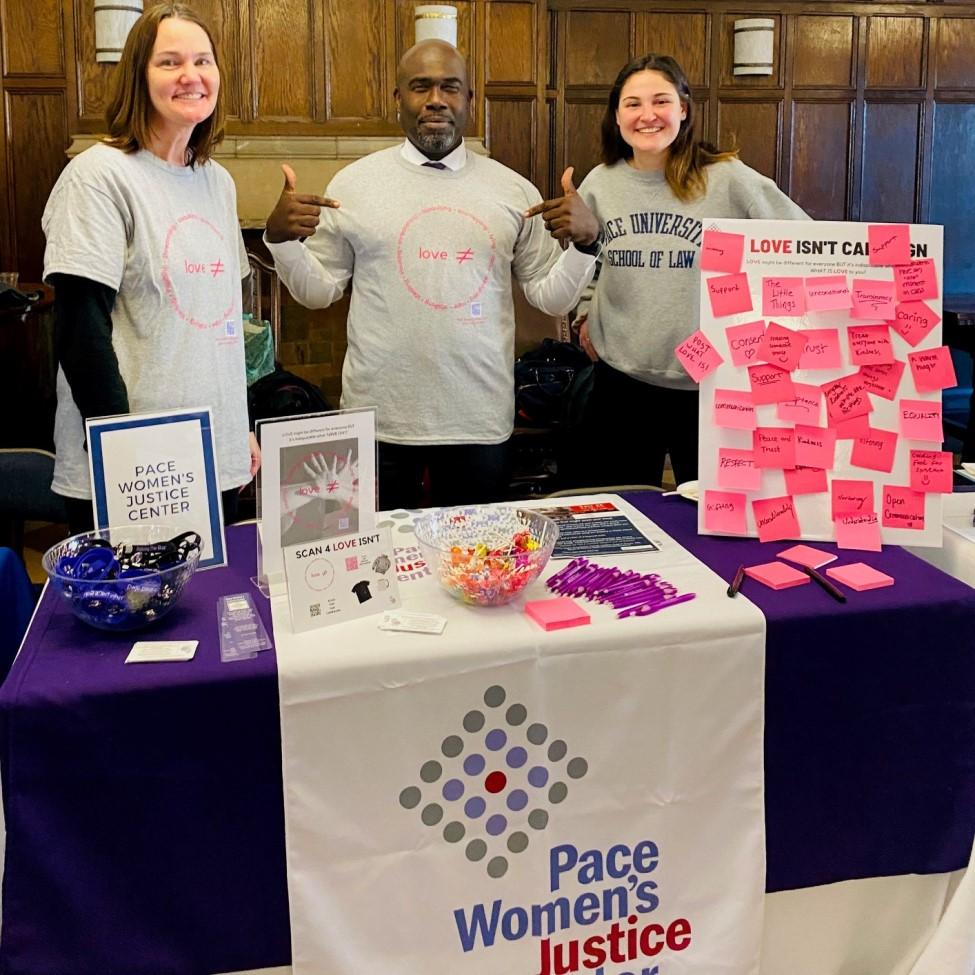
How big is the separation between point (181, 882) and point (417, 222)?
1539 mm

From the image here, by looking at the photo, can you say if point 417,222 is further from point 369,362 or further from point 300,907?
point 300,907

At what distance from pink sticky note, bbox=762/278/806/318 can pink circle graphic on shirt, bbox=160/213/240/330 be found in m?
0.99

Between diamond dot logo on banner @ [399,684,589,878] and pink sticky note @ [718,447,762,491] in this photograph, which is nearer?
diamond dot logo on banner @ [399,684,589,878]

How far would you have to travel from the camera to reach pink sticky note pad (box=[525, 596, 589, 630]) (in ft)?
5.14

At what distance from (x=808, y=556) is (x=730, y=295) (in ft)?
1.52

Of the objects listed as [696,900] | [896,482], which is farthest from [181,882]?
[896,482]

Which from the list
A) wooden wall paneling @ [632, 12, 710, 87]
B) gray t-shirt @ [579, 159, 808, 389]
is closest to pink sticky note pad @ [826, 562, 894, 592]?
gray t-shirt @ [579, 159, 808, 389]

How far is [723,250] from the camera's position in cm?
194

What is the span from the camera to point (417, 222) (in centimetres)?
251

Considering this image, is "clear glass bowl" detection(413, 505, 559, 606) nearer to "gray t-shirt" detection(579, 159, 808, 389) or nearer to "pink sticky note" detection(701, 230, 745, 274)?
"pink sticky note" detection(701, 230, 745, 274)

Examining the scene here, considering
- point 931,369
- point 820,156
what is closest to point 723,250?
point 931,369

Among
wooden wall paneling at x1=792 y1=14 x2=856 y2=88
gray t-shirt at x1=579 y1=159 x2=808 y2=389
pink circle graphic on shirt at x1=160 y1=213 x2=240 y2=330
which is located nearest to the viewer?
pink circle graphic on shirt at x1=160 y1=213 x2=240 y2=330

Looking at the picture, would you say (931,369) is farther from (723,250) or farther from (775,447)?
(723,250)

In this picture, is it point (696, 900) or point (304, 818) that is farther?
point (696, 900)
